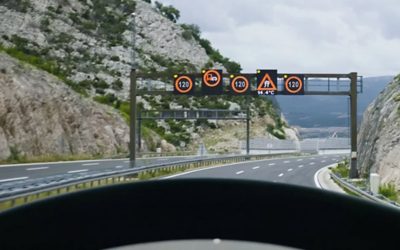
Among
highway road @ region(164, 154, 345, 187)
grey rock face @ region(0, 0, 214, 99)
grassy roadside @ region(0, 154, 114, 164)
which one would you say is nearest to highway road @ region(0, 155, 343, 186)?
highway road @ region(164, 154, 345, 187)

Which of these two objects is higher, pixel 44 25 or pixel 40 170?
pixel 44 25

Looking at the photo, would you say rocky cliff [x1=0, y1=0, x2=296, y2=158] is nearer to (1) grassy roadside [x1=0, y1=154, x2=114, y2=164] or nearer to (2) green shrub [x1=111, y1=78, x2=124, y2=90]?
(2) green shrub [x1=111, y1=78, x2=124, y2=90]

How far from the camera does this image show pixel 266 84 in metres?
40.6

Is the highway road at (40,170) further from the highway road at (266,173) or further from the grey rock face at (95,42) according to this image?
the grey rock face at (95,42)

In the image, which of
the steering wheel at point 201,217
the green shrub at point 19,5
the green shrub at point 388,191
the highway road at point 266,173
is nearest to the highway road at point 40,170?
the highway road at point 266,173

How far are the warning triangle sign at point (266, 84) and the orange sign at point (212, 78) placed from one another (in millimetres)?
2566

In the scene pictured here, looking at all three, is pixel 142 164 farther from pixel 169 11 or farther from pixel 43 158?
pixel 169 11

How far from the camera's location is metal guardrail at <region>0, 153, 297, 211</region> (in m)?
12.5

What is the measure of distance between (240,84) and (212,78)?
1.78 m

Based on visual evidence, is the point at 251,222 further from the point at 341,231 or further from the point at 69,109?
the point at 69,109

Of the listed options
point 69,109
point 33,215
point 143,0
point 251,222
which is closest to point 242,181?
point 251,222

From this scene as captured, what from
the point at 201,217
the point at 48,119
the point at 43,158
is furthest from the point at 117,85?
the point at 201,217

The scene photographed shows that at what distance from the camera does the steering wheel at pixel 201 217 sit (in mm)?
2006

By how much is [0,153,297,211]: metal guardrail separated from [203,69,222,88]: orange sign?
4824mm
